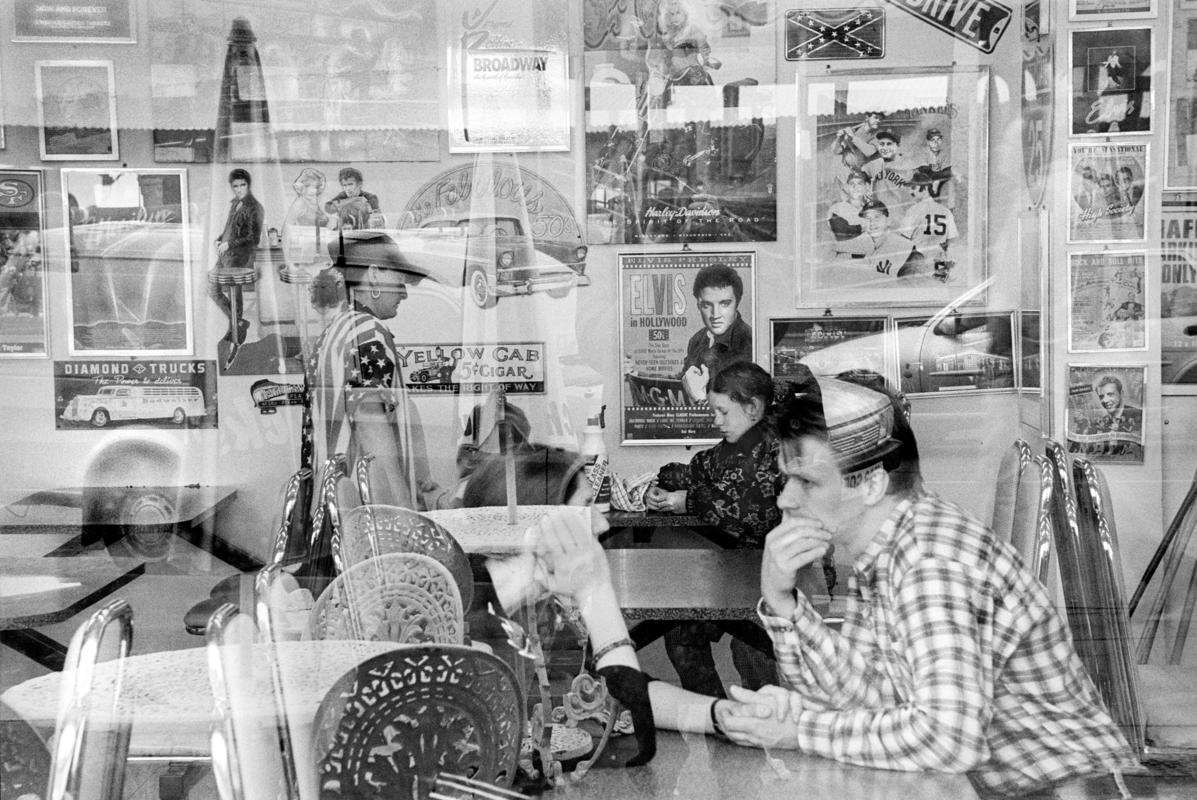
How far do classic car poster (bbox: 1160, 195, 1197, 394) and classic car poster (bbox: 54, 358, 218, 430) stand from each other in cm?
191

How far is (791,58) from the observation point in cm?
228

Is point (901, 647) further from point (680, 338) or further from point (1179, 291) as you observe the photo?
point (1179, 291)

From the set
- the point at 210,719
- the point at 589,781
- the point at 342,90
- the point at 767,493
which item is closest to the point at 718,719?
the point at 589,781

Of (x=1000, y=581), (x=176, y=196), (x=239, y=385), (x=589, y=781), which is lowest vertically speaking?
(x=589, y=781)

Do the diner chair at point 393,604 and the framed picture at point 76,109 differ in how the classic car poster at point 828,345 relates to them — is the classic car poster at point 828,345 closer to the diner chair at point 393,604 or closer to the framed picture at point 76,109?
the diner chair at point 393,604

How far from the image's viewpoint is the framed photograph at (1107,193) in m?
2.24

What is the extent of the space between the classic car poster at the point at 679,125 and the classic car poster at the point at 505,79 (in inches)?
2.6

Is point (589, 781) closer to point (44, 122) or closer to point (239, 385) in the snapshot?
point (239, 385)

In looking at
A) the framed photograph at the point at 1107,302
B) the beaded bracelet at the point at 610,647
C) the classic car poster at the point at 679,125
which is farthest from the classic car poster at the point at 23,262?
the framed photograph at the point at 1107,302

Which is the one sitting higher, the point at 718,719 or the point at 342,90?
the point at 342,90

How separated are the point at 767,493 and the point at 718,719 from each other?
45 cm

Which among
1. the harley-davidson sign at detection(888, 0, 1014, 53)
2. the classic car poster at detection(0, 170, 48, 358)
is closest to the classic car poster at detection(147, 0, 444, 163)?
the classic car poster at detection(0, 170, 48, 358)

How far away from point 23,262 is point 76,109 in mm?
321

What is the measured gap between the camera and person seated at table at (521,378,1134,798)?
181cm
